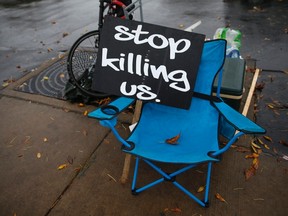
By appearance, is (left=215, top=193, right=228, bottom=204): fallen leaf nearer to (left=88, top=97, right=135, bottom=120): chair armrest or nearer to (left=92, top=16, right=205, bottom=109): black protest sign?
(left=92, top=16, right=205, bottom=109): black protest sign

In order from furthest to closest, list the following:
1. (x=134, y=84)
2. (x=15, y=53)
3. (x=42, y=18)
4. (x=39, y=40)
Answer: (x=42, y=18), (x=39, y=40), (x=15, y=53), (x=134, y=84)

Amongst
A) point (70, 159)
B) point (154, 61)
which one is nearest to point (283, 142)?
point (154, 61)

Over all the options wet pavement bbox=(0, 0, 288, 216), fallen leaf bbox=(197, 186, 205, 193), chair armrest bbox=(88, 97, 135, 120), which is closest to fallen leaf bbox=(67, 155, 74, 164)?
wet pavement bbox=(0, 0, 288, 216)

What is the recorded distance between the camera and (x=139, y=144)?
253 centimetres

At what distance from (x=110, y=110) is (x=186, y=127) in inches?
34.1

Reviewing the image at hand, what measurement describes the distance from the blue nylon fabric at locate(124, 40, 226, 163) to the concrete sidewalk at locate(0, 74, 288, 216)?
0.46 metres

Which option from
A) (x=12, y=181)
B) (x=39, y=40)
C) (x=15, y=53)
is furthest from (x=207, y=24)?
(x=12, y=181)

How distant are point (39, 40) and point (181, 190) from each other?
18.4ft

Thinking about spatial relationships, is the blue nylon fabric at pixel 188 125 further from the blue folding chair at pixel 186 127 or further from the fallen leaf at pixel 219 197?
the fallen leaf at pixel 219 197

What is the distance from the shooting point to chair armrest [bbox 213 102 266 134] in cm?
208

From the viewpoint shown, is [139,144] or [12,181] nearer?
[139,144]

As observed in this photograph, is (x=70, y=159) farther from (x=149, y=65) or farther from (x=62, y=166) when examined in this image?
→ (x=149, y=65)

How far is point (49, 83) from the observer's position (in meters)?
4.60

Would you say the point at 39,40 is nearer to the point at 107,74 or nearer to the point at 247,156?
the point at 107,74
